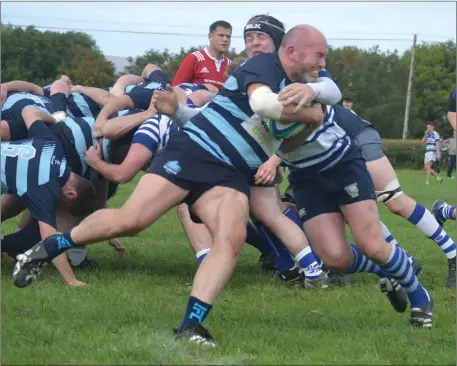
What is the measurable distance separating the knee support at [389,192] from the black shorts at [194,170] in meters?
2.38

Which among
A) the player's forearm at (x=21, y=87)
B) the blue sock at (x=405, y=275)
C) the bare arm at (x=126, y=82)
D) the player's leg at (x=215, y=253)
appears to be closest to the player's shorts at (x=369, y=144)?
the blue sock at (x=405, y=275)

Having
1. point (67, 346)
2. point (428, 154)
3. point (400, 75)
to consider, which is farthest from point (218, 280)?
point (400, 75)

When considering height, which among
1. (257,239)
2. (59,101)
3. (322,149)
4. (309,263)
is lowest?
(257,239)

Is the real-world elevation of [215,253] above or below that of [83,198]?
above

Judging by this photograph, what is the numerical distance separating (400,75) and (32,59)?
108ft

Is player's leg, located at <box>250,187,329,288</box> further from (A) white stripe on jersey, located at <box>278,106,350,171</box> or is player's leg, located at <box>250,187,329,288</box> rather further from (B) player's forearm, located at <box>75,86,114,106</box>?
(B) player's forearm, located at <box>75,86,114,106</box>

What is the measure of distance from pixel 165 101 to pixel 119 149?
7.63 ft

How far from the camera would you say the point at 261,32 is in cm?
739

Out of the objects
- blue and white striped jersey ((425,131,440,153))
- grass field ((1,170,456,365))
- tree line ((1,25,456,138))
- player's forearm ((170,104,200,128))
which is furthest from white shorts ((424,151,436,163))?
tree line ((1,25,456,138))

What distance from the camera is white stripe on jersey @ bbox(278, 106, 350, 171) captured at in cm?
565

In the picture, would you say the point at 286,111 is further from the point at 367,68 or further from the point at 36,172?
the point at 367,68

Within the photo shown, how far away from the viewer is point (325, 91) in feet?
16.7

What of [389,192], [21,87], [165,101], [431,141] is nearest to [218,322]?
[165,101]

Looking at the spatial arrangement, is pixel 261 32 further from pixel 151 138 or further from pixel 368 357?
pixel 368 357
